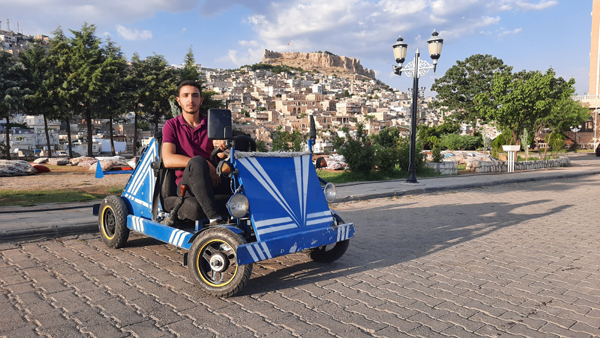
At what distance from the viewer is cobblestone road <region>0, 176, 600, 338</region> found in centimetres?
313

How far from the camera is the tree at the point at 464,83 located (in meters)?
53.3

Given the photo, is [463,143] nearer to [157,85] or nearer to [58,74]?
[157,85]

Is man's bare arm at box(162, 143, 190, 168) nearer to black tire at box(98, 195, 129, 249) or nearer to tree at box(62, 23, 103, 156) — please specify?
black tire at box(98, 195, 129, 249)

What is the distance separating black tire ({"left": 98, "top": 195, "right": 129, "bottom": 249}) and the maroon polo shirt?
3.61 feet

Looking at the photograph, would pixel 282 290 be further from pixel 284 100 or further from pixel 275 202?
pixel 284 100

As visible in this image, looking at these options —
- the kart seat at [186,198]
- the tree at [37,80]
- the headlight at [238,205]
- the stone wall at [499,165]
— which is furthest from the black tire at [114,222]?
the tree at [37,80]

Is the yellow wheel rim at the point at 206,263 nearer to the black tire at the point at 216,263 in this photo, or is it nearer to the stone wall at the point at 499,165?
the black tire at the point at 216,263

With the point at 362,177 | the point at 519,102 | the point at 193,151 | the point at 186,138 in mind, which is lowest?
the point at 362,177

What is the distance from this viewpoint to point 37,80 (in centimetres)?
2919

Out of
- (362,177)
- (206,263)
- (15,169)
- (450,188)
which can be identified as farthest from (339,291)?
(15,169)

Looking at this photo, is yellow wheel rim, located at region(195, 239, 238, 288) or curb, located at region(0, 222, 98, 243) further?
curb, located at region(0, 222, 98, 243)

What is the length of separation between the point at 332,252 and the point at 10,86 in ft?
102

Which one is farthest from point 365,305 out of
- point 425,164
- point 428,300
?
point 425,164

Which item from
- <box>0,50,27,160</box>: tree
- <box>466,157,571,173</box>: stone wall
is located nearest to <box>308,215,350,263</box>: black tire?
<box>466,157,571,173</box>: stone wall
